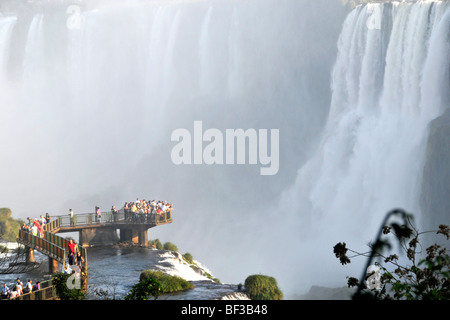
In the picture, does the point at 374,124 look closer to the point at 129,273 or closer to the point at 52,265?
the point at 129,273

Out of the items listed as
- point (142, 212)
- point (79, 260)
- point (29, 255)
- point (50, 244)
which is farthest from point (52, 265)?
point (142, 212)

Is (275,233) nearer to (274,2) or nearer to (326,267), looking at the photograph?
(326,267)

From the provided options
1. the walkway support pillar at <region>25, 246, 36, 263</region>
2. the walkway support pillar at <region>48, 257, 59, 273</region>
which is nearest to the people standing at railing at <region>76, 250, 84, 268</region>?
the walkway support pillar at <region>48, 257, 59, 273</region>

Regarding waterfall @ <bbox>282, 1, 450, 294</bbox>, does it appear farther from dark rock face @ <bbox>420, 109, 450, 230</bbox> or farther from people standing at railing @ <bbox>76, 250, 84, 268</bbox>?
people standing at railing @ <bbox>76, 250, 84, 268</bbox>

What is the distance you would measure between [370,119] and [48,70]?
3796cm

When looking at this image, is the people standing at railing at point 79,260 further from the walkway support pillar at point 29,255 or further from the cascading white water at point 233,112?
the cascading white water at point 233,112

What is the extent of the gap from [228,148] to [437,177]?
29715 mm

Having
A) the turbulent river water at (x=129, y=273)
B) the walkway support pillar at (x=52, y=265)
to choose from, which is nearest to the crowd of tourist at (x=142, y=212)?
the turbulent river water at (x=129, y=273)

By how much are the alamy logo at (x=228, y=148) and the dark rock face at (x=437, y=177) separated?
21.0 metres

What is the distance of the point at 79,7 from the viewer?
74.2m

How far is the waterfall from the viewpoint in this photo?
136 feet

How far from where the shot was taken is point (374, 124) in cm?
4791

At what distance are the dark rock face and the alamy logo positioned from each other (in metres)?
21.0

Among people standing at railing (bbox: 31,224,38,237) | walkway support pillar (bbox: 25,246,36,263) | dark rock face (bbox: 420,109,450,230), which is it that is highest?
dark rock face (bbox: 420,109,450,230)
